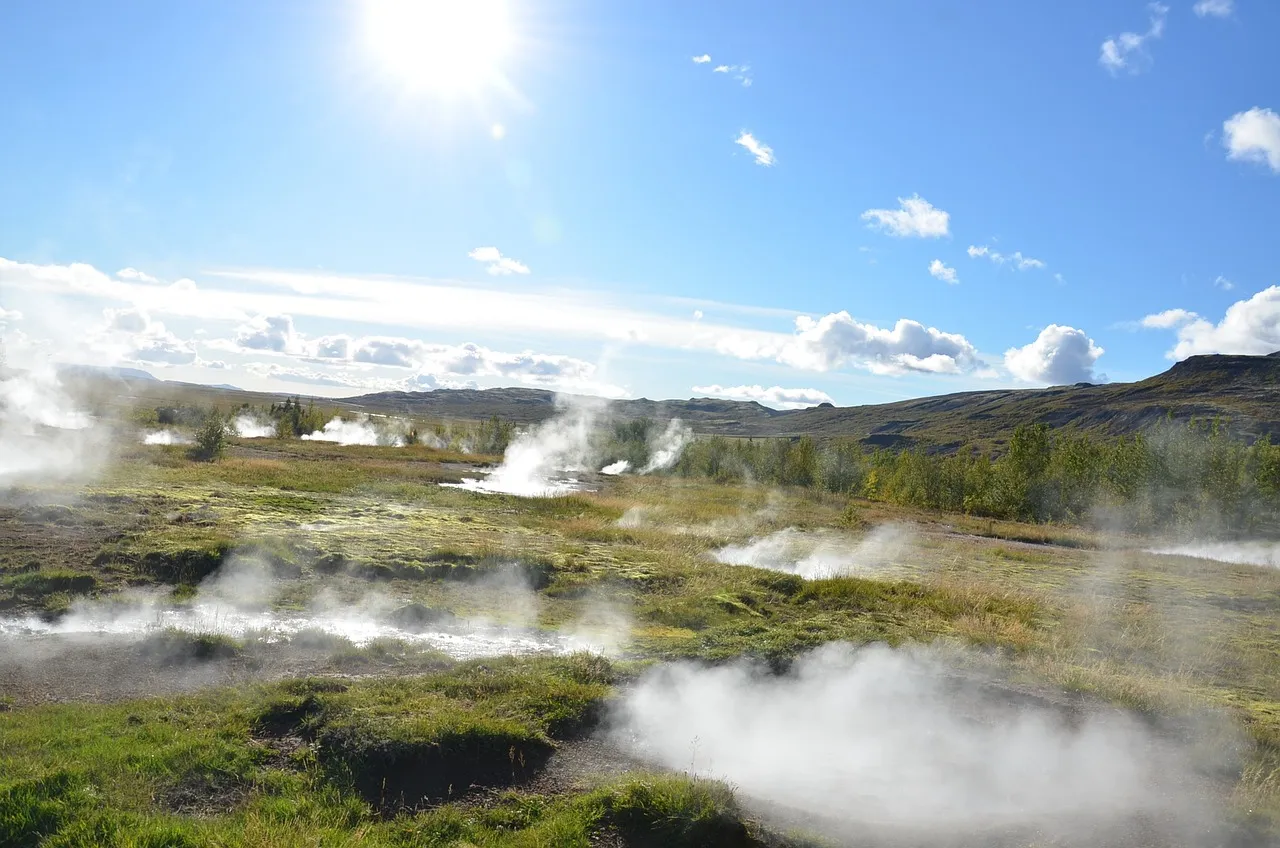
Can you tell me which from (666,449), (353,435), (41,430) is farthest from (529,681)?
(353,435)

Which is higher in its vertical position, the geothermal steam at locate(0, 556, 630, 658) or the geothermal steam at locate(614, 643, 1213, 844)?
the geothermal steam at locate(614, 643, 1213, 844)

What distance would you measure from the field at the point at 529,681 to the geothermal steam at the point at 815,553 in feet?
1.54

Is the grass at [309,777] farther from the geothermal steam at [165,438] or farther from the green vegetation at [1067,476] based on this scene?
the geothermal steam at [165,438]

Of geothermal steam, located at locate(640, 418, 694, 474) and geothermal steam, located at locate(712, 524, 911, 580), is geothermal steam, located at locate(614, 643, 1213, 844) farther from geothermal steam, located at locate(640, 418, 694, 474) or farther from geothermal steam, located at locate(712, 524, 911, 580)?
geothermal steam, located at locate(640, 418, 694, 474)

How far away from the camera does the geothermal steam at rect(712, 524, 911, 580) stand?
30.3m

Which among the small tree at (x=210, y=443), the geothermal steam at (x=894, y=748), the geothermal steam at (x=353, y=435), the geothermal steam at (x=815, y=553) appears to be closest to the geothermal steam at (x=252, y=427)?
the geothermal steam at (x=353, y=435)

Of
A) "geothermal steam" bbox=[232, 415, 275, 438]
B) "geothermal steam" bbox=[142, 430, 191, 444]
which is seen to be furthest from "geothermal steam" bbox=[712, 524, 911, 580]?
"geothermal steam" bbox=[232, 415, 275, 438]

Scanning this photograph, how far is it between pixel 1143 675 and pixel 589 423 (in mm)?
102127

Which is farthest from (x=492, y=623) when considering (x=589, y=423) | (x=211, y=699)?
(x=589, y=423)

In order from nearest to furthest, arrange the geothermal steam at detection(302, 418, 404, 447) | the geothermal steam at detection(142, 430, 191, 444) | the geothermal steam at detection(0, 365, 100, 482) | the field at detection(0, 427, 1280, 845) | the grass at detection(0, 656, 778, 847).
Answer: the grass at detection(0, 656, 778, 847) → the field at detection(0, 427, 1280, 845) → the geothermal steam at detection(0, 365, 100, 482) → the geothermal steam at detection(142, 430, 191, 444) → the geothermal steam at detection(302, 418, 404, 447)

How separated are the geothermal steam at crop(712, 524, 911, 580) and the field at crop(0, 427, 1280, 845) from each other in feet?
1.54

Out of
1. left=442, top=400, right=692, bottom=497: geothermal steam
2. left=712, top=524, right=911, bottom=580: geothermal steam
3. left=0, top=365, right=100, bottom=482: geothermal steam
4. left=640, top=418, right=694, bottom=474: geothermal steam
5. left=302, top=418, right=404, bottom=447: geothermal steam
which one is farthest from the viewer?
left=302, top=418, right=404, bottom=447: geothermal steam

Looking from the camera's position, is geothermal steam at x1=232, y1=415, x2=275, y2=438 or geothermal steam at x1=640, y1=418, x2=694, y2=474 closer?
geothermal steam at x1=640, y1=418, x2=694, y2=474

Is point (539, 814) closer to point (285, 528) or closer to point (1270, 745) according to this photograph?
point (1270, 745)
